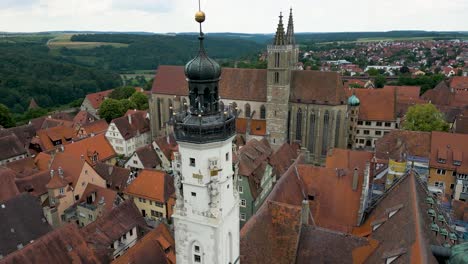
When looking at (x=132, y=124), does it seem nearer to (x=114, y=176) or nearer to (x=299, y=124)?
(x=114, y=176)

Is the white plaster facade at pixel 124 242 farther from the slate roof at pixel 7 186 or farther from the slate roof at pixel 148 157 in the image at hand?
the slate roof at pixel 148 157

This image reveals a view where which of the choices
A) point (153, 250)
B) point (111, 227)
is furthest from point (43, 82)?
point (153, 250)

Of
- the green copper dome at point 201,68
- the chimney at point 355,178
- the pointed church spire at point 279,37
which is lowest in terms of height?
the chimney at point 355,178

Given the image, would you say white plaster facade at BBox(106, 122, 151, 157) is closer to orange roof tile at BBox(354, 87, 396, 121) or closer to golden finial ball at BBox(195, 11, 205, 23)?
orange roof tile at BBox(354, 87, 396, 121)

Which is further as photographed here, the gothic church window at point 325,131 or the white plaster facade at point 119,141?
the white plaster facade at point 119,141

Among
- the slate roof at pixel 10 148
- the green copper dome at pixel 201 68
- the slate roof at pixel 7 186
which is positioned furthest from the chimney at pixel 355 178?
the slate roof at pixel 10 148


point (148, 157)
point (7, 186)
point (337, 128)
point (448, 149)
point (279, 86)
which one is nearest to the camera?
point (7, 186)

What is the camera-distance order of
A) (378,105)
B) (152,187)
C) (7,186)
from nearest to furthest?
1. (7,186)
2. (152,187)
3. (378,105)

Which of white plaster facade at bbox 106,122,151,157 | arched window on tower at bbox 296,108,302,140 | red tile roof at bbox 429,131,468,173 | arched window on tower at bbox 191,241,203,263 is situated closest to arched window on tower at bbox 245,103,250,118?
arched window on tower at bbox 296,108,302,140

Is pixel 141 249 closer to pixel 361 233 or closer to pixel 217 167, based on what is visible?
pixel 217 167
